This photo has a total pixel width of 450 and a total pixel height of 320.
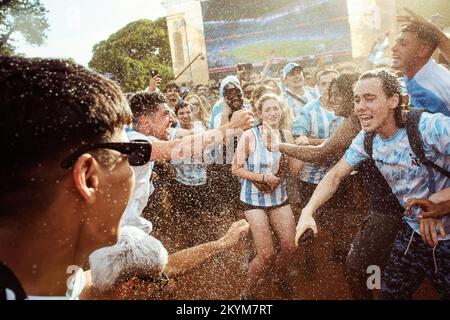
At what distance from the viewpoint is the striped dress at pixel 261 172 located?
2.62 metres

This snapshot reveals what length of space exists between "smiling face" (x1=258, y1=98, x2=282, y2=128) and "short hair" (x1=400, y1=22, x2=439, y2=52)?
98cm

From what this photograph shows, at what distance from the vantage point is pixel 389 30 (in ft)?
8.63

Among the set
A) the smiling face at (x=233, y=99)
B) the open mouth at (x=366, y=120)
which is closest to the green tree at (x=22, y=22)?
the smiling face at (x=233, y=99)

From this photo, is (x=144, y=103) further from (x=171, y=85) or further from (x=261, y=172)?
(x=171, y=85)

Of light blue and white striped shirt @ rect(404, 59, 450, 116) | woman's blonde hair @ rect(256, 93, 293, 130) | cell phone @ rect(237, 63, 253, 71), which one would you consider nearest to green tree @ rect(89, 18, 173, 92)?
cell phone @ rect(237, 63, 253, 71)

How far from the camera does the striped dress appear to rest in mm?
2615

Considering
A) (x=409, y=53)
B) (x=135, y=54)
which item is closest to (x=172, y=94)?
(x=135, y=54)

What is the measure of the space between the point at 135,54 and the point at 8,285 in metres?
3.36

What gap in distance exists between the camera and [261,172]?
2670mm

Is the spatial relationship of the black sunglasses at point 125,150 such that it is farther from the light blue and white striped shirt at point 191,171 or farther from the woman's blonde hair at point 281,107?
the light blue and white striped shirt at point 191,171

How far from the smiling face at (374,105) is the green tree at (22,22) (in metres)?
2.27

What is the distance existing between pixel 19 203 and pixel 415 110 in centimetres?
185

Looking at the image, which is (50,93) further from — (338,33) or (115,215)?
(338,33)
